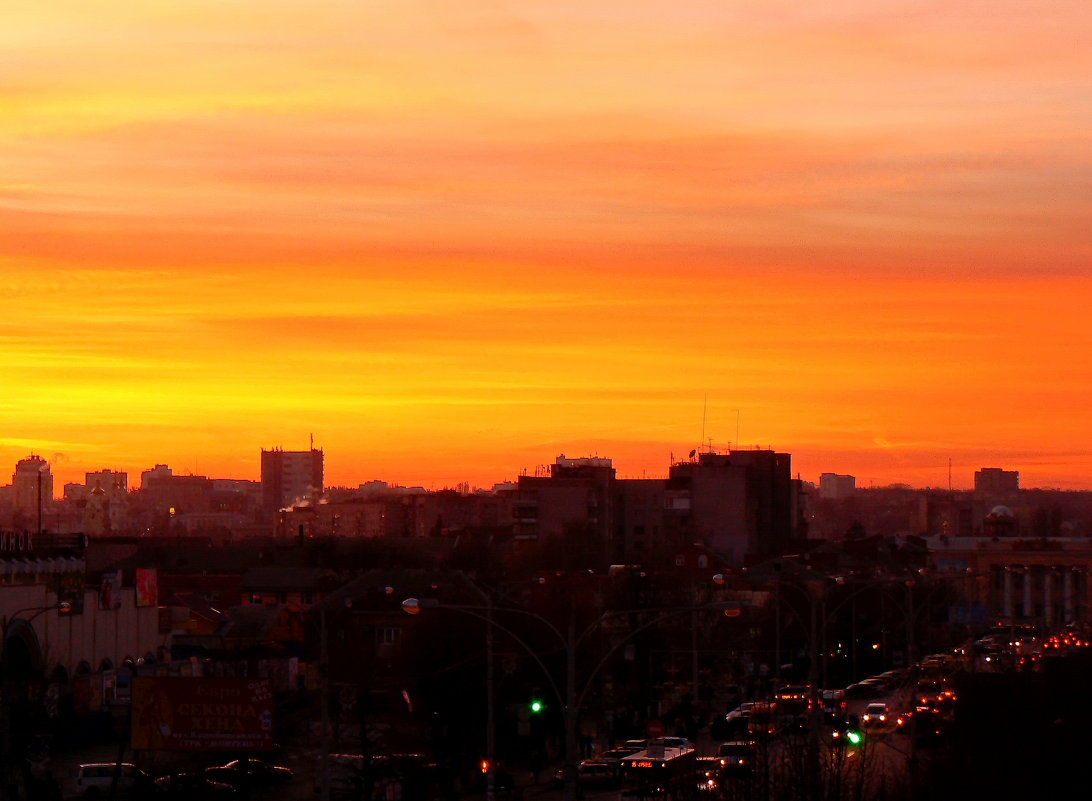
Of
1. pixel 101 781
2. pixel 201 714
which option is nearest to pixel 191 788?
pixel 101 781

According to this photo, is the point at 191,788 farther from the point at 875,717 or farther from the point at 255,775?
the point at 875,717

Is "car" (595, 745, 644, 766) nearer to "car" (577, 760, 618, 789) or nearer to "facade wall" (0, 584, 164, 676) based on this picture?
"car" (577, 760, 618, 789)

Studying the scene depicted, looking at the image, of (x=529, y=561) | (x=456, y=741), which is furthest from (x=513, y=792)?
(x=529, y=561)

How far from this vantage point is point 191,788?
50906mm

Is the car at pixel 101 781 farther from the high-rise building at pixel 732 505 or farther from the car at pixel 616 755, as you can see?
the high-rise building at pixel 732 505

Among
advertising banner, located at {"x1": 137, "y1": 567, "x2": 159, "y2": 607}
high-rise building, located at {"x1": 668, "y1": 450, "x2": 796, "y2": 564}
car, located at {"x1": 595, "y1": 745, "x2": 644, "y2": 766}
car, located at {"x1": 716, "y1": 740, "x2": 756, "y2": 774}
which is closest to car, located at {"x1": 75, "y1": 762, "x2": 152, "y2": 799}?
car, located at {"x1": 595, "y1": 745, "x2": 644, "y2": 766}

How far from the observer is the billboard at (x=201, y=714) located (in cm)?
4294

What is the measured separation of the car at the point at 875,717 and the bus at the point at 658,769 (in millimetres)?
7529

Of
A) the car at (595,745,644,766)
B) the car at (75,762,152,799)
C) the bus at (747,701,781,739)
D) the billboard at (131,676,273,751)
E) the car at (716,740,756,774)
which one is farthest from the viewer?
the car at (595,745,644,766)

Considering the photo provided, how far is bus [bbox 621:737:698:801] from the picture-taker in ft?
153

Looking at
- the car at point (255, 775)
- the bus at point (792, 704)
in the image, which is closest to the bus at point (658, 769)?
the bus at point (792, 704)

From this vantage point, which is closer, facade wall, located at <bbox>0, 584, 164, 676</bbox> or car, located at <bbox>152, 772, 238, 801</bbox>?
car, located at <bbox>152, 772, 238, 801</bbox>

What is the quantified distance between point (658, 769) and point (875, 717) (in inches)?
540

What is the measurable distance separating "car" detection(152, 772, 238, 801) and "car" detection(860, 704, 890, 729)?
20670 millimetres
